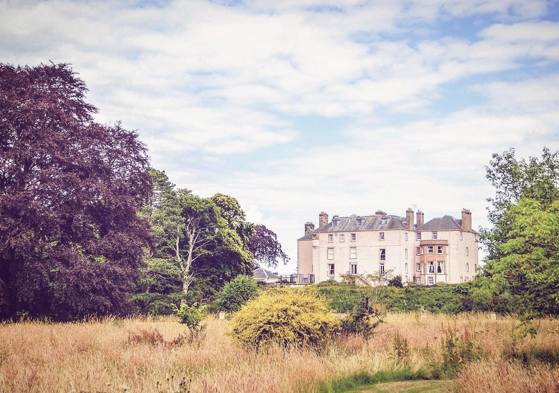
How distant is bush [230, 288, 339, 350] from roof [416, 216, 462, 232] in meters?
60.8

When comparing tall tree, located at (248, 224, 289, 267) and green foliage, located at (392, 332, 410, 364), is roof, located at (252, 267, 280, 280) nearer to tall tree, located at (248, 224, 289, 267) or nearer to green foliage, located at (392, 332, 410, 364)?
tall tree, located at (248, 224, 289, 267)

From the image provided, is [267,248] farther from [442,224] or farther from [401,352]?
[401,352]

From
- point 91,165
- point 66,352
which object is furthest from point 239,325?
point 91,165

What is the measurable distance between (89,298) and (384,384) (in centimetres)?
1467

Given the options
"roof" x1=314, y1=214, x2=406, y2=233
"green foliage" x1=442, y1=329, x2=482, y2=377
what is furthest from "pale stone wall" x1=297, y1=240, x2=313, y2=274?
"green foliage" x1=442, y1=329, x2=482, y2=377

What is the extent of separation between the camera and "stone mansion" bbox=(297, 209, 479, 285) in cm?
7000

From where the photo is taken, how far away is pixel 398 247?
69.2 meters

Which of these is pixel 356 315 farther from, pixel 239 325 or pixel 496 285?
pixel 496 285

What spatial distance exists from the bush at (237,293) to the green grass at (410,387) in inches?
633

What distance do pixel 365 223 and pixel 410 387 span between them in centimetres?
6237

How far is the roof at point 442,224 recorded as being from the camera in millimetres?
71000

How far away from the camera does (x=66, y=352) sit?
12.4 metres

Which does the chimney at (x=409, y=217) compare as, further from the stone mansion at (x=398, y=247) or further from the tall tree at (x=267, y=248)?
the tall tree at (x=267, y=248)

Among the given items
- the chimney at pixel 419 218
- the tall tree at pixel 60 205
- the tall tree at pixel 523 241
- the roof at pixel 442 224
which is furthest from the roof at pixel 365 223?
the tall tree at pixel 60 205
